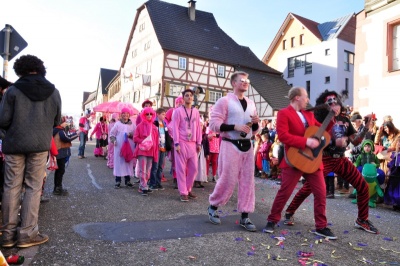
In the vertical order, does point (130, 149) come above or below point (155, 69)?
below

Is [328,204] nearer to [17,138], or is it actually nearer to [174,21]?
[17,138]

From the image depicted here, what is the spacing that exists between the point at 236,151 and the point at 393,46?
37.4ft

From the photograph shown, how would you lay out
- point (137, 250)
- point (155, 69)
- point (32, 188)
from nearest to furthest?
point (137, 250)
point (32, 188)
point (155, 69)

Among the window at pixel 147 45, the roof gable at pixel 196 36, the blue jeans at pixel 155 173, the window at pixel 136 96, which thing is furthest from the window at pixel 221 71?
the blue jeans at pixel 155 173

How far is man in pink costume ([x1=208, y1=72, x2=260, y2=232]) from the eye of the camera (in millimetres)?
4684

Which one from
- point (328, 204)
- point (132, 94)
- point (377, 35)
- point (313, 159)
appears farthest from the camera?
point (132, 94)

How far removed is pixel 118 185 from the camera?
783cm

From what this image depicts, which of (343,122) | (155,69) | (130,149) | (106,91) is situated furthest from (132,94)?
(343,122)

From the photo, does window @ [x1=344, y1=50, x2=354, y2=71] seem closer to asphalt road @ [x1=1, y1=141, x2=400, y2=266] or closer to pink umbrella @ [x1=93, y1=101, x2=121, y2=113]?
pink umbrella @ [x1=93, y1=101, x2=121, y2=113]

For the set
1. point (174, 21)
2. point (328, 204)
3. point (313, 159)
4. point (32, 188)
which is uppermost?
point (174, 21)

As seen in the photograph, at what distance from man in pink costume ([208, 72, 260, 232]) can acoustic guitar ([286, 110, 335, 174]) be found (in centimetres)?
58

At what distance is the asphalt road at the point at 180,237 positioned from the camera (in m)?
3.51

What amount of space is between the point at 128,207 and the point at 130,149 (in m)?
2.18

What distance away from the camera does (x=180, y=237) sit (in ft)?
13.6
